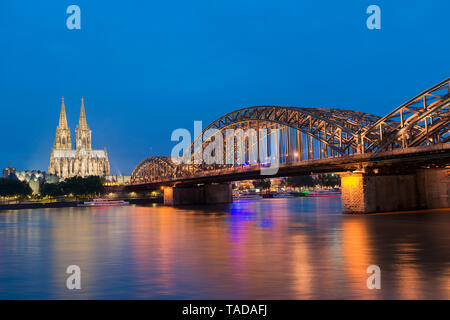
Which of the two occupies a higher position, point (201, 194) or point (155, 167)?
point (155, 167)

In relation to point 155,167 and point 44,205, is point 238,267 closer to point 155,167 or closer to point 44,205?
point 44,205

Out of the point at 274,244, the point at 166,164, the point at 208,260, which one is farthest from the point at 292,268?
the point at 166,164

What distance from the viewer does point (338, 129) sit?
232 feet

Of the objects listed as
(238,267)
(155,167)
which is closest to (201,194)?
(155,167)

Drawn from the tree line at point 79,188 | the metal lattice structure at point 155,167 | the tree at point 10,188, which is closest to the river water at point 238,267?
the metal lattice structure at point 155,167

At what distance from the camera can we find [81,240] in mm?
37562

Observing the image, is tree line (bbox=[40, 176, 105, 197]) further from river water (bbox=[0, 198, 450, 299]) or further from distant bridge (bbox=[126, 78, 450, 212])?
river water (bbox=[0, 198, 450, 299])

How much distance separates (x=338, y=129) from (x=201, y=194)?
2690 inches

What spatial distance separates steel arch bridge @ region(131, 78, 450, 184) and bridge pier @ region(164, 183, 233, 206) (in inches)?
212

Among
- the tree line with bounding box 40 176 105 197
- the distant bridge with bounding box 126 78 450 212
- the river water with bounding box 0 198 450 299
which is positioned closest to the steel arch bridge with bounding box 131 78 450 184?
the distant bridge with bounding box 126 78 450 212

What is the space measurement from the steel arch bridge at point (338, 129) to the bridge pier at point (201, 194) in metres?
5.39

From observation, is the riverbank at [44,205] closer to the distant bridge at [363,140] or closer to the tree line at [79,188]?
the tree line at [79,188]

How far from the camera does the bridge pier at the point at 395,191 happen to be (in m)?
58.5

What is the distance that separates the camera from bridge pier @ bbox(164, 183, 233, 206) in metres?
130
